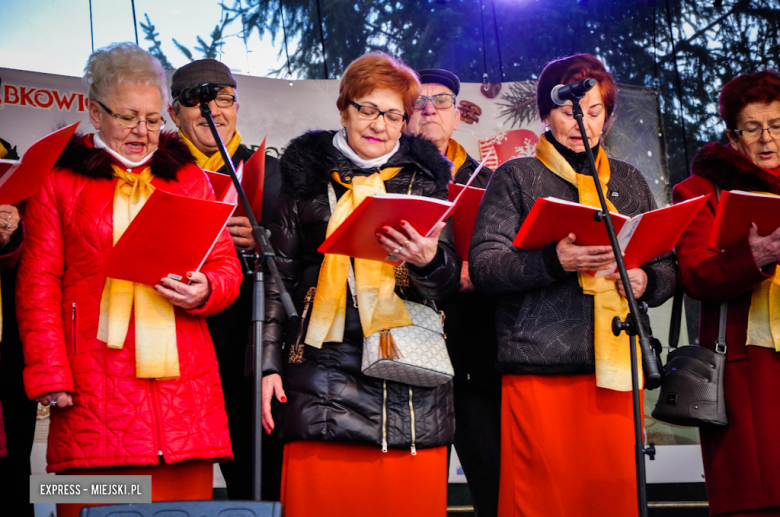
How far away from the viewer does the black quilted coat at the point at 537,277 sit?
2213 millimetres

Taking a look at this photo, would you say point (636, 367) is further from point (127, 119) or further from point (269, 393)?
point (127, 119)

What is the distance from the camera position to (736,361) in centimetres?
242

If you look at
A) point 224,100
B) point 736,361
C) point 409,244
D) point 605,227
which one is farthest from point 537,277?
point 224,100

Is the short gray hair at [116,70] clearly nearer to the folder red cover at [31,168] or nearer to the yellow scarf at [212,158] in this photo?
the folder red cover at [31,168]

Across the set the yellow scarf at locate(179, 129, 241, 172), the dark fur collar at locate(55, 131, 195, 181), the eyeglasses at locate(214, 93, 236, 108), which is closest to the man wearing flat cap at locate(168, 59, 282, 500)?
the yellow scarf at locate(179, 129, 241, 172)

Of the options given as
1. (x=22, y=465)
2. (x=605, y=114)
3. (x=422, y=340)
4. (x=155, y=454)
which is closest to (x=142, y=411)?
(x=155, y=454)

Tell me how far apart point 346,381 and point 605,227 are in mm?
883

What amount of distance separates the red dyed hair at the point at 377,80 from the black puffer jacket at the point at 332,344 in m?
0.17

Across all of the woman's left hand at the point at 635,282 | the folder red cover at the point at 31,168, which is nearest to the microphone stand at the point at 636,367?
the woman's left hand at the point at 635,282

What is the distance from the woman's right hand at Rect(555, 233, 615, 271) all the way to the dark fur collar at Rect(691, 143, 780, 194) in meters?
0.76

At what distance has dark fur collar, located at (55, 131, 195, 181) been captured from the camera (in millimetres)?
2078

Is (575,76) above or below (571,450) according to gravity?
above

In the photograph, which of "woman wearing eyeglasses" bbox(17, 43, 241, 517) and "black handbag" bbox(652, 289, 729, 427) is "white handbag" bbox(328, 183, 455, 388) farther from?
"black handbag" bbox(652, 289, 729, 427)

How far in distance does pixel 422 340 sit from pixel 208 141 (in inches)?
56.9
